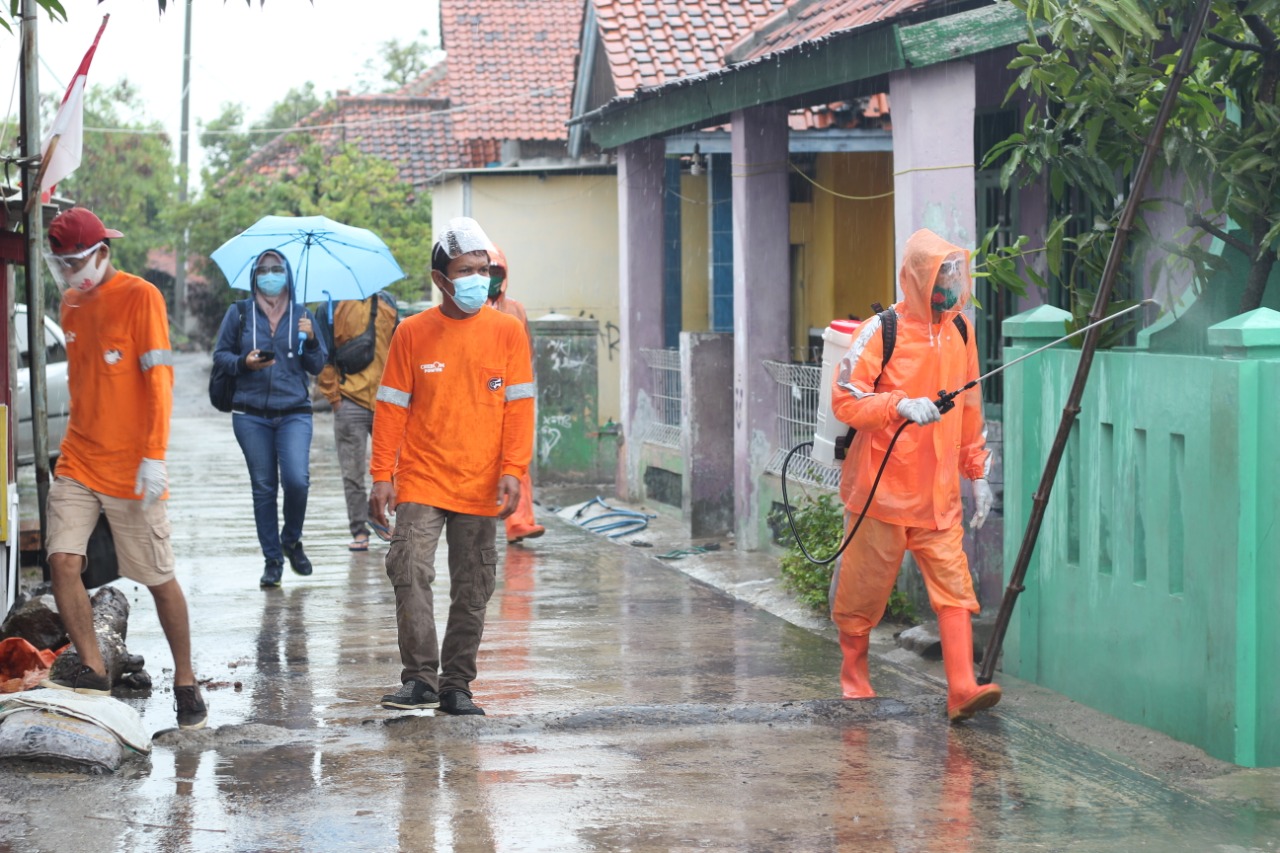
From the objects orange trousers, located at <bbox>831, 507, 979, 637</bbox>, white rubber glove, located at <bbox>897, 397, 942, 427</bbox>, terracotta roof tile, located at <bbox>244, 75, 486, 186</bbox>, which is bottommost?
orange trousers, located at <bbox>831, 507, 979, 637</bbox>

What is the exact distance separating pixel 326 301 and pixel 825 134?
17.9 ft

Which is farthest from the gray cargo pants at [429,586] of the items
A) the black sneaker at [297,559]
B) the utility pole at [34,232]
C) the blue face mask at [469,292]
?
the black sneaker at [297,559]

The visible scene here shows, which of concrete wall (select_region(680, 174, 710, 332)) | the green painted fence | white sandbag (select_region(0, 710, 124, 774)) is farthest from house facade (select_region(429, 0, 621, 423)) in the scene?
white sandbag (select_region(0, 710, 124, 774))

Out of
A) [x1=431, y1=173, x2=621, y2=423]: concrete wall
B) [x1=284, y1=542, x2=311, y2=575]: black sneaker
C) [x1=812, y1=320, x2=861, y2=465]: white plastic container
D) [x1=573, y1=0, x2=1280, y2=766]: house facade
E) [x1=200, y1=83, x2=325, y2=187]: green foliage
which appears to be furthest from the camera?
[x1=200, y1=83, x2=325, y2=187]: green foliage

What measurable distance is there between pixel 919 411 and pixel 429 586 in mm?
1973

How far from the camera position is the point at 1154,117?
688 cm

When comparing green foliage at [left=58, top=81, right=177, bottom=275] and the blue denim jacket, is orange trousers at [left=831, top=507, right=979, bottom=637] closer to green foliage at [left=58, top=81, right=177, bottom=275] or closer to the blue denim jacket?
the blue denim jacket

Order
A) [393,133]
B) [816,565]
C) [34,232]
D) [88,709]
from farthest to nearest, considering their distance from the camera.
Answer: [393,133], [816,565], [34,232], [88,709]

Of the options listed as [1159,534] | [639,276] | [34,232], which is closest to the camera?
[1159,534]

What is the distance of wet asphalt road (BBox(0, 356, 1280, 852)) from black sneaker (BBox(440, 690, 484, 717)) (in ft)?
0.50

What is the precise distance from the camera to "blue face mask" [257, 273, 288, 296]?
9.60m

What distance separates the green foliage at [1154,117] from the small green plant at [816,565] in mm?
2295

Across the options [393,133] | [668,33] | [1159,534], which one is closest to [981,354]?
[668,33]

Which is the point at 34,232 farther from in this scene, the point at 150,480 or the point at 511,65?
the point at 511,65
